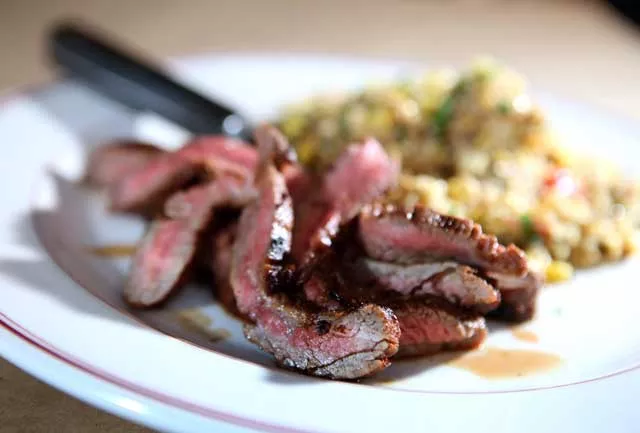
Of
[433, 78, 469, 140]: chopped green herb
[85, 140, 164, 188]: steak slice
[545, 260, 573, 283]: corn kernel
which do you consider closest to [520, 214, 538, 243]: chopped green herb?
[545, 260, 573, 283]: corn kernel

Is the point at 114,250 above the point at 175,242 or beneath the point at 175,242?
beneath

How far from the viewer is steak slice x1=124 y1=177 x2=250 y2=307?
2.22 m

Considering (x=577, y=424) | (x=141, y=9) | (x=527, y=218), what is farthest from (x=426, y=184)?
(x=141, y=9)

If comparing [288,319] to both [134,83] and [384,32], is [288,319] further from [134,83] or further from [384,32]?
[384,32]

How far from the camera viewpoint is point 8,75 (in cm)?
416

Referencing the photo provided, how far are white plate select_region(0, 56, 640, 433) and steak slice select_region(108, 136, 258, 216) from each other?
0.11 metres

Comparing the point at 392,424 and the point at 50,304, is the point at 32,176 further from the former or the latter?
the point at 392,424

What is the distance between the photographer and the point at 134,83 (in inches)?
125

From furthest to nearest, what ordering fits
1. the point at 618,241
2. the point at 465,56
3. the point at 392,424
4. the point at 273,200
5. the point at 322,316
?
the point at 465,56, the point at 618,241, the point at 273,200, the point at 322,316, the point at 392,424

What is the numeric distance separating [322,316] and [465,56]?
339 cm

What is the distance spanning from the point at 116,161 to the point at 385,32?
2802 millimetres

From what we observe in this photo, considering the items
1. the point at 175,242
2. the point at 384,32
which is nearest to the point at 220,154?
the point at 175,242

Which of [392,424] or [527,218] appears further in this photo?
[527,218]

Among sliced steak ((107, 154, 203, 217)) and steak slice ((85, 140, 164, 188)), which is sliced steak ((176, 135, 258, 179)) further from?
steak slice ((85, 140, 164, 188))
